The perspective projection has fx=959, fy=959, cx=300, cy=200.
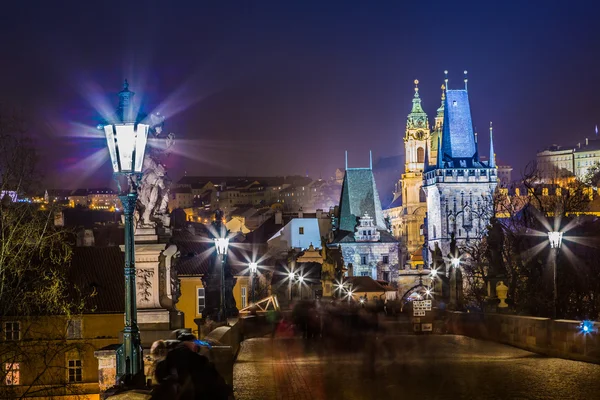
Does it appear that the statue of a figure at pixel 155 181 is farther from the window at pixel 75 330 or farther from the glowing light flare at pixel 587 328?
the window at pixel 75 330

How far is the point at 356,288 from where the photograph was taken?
248 ft

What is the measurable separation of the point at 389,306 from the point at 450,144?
7627 centimetres

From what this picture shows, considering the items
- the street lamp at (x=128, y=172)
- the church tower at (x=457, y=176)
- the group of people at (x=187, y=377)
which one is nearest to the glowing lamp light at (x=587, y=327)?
the group of people at (x=187, y=377)

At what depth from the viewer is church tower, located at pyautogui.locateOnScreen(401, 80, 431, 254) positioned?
16275 centimetres

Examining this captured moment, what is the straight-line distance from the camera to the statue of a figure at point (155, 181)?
16.0m

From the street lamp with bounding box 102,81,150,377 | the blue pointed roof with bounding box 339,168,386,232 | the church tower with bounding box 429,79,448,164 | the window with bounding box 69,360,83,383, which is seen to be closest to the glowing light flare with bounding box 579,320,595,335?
the street lamp with bounding box 102,81,150,377

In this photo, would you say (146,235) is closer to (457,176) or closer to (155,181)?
(155,181)

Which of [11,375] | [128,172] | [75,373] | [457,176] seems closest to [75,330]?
[75,373]

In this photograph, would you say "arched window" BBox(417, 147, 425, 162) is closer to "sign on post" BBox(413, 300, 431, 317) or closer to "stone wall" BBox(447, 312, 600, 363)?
"sign on post" BBox(413, 300, 431, 317)

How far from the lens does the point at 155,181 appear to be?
1627 cm

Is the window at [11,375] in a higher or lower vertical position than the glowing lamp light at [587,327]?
lower

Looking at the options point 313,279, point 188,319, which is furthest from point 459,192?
point 188,319

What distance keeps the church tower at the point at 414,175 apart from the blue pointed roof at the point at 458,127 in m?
44.7

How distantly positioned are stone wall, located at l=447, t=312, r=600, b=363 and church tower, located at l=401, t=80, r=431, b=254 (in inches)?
5381
